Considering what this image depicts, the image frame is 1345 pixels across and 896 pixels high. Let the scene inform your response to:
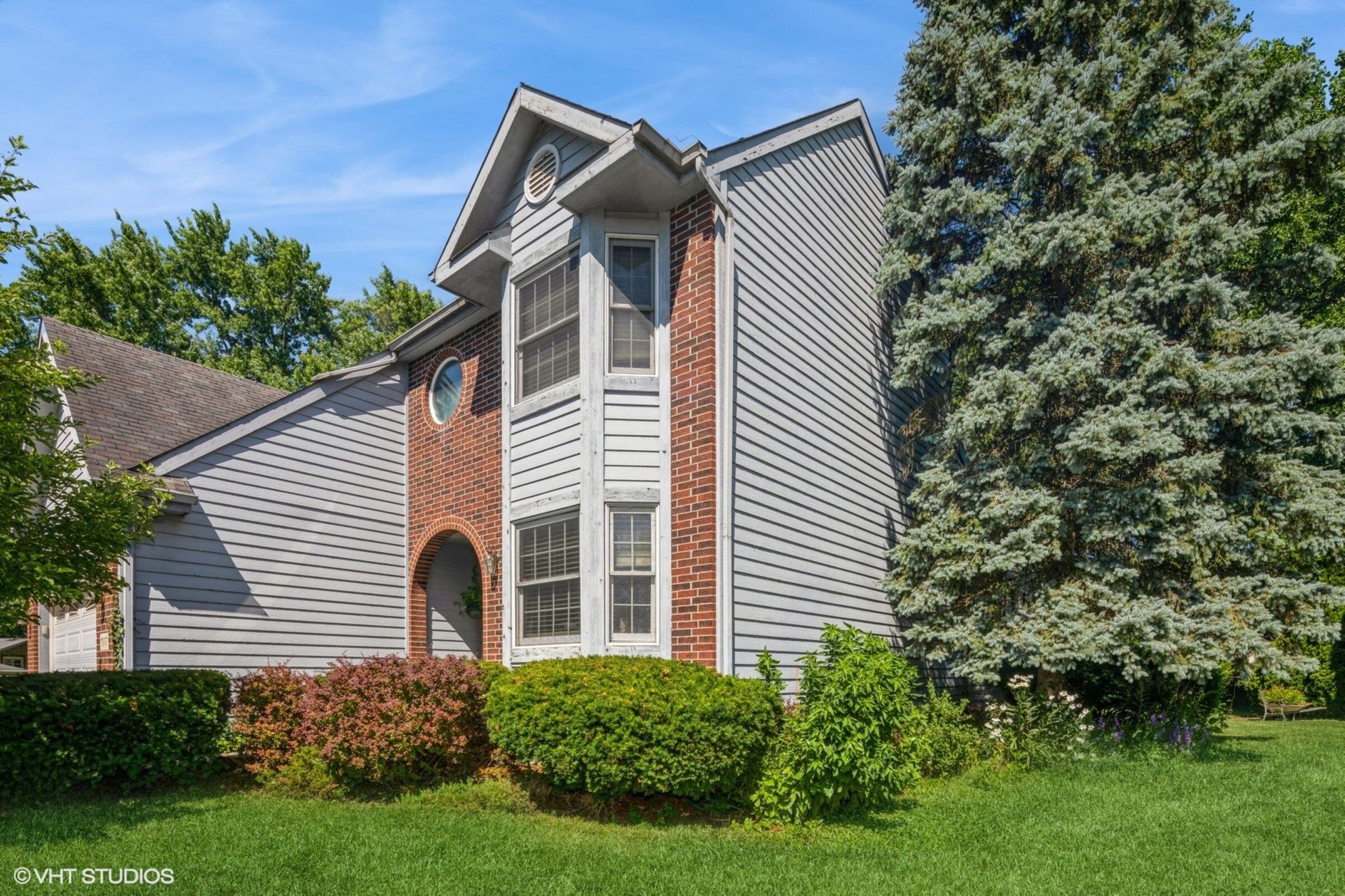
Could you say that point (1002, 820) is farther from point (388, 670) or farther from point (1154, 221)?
point (1154, 221)

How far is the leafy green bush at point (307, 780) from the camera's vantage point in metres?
8.30

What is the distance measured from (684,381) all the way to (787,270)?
2317 millimetres

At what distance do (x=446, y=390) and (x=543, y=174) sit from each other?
4104mm

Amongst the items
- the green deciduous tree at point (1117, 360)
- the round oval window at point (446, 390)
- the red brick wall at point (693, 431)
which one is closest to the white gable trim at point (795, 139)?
the red brick wall at point (693, 431)

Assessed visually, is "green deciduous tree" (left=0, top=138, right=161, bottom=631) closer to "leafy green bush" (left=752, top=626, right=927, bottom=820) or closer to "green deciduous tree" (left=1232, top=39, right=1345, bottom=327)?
"leafy green bush" (left=752, top=626, right=927, bottom=820)

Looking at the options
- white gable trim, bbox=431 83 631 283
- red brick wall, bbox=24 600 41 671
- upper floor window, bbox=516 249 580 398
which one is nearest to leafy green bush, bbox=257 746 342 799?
upper floor window, bbox=516 249 580 398

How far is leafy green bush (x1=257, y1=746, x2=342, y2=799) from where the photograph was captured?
830cm

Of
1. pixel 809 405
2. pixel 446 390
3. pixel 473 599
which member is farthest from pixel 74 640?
pixel 809 405

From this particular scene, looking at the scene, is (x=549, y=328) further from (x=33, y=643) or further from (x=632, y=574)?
(x=33, y=643)

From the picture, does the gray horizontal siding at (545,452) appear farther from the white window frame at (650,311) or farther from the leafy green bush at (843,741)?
the leafy green bush at (843,741)

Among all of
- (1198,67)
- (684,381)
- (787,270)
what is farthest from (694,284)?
(1198,67)

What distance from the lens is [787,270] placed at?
10.2 m

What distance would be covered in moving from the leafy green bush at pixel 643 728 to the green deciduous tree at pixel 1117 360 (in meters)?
4.64

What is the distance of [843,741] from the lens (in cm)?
699
